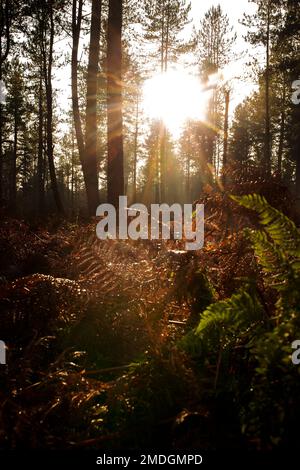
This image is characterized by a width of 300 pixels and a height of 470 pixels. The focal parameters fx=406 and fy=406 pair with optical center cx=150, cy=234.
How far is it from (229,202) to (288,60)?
834 inches

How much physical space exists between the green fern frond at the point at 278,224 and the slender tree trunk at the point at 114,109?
764cm

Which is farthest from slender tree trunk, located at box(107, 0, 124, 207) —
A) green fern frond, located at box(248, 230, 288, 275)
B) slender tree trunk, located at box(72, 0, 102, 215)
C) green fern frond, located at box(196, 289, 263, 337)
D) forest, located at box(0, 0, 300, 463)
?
green fern frond, located at box(196, 289, 263, 337)

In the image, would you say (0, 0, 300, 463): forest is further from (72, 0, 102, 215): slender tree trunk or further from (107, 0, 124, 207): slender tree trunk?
(72, 0, 102, 215): slender tree trunk

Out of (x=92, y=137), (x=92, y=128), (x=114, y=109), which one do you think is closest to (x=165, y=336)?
(x=114, y=109)

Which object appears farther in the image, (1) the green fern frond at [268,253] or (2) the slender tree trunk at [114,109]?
(2) the slender tree trunk at [114,109]

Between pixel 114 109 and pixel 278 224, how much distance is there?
8.16 m

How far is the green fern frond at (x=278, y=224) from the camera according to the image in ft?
5.32

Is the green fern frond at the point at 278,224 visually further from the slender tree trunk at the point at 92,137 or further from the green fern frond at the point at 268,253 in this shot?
the slender tree trunk at the point at 92,137

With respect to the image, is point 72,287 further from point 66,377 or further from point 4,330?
point 66,377

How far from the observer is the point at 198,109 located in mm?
39688

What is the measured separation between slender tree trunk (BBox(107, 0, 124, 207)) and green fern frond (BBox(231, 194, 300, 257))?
25.1 feet

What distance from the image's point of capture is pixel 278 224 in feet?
5.40

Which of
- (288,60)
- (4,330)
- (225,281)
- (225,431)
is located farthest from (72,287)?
(288,60)

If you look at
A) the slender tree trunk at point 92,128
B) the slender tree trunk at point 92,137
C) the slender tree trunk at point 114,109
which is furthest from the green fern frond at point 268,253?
the slender tree trunk at point 92,137
